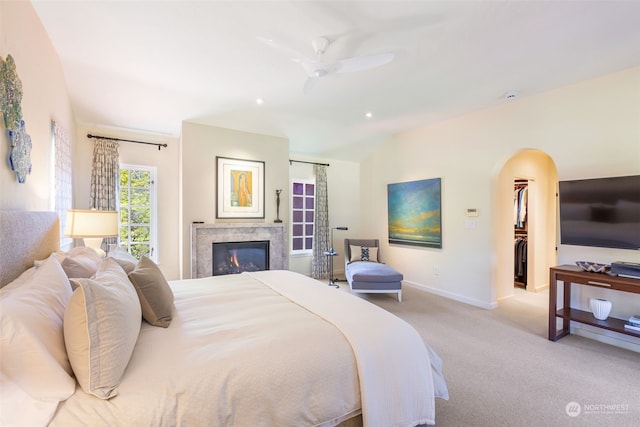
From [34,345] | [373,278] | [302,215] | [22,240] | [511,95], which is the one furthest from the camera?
[302,215]

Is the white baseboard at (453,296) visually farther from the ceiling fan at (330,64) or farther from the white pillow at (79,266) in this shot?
the white pillow at (79,266)

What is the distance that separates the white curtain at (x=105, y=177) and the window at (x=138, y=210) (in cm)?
19

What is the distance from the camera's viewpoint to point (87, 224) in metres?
2.55

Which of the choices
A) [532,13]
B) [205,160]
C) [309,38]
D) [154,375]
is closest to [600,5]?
[532,13]

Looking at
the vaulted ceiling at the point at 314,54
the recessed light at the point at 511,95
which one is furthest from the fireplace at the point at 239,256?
the recessed light at the point at 511,95

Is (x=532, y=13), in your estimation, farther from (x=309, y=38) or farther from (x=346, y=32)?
(x=309, y=38)

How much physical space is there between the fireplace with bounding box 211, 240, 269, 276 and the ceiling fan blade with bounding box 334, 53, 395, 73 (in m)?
3.18

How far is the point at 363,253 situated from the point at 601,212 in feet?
10.3

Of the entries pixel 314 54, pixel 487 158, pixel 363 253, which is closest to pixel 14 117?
pixel 314 54

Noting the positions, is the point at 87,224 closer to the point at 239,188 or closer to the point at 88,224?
the point at 88,224

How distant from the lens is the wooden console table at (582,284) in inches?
98.1

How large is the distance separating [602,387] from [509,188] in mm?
2887

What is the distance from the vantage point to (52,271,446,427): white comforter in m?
1.07

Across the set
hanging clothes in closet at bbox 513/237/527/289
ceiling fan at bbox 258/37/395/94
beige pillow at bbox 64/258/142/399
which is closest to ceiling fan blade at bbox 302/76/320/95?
ceiling fan at bbox 258/37/395/94
